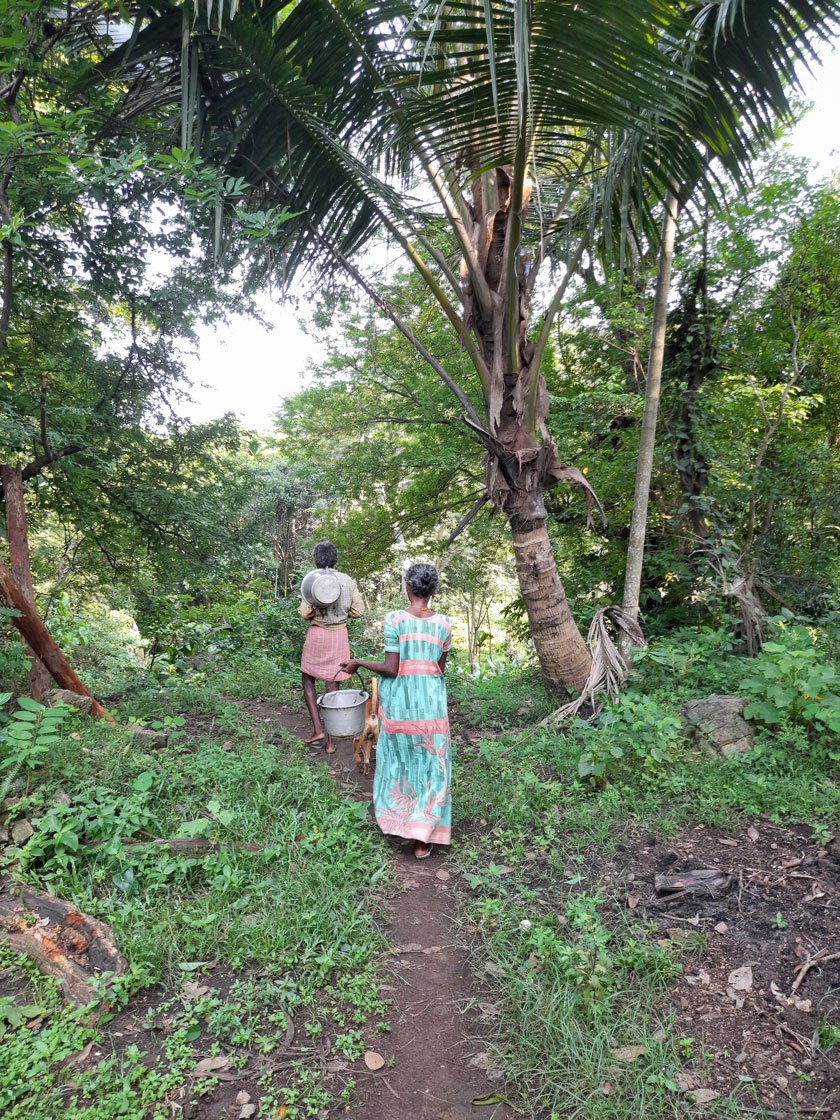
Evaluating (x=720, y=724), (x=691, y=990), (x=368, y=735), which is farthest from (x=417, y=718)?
(x=720, y=724)

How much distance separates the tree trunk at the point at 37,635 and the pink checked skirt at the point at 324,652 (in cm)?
154

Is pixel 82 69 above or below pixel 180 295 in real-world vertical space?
above

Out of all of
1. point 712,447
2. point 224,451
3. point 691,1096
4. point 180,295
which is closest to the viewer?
Answer: point 691,1096

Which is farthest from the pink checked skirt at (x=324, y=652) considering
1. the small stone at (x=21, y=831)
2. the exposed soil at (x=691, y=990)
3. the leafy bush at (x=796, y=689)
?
the leafy bush at (x=796, y=689)

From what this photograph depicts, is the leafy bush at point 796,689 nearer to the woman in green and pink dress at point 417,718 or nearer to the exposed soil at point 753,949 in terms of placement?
the exposed soil at point 753,949

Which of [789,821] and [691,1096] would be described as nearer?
[691,1096]

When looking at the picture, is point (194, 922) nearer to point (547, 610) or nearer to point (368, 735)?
point (368, 735)

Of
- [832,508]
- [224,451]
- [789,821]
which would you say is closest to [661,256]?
[832,508]

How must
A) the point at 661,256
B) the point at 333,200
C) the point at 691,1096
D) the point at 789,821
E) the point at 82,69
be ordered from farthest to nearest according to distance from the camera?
the point at 661,256
the point at 333,200
the point at 82,69
the point at 789,821
the point at 691,1096

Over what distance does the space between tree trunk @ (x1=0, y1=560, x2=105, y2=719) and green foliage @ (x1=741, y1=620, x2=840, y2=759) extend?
14.7 feet

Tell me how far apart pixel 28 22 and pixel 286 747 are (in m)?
4.87

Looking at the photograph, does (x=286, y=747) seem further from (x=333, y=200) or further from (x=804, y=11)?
(x=804, y=11)

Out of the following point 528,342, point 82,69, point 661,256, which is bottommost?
point 528,342

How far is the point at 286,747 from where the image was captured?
15.9 feet
